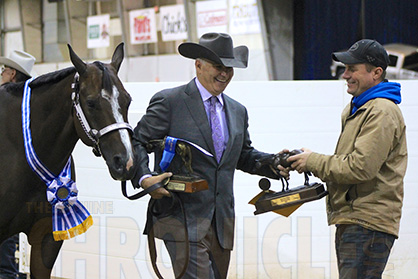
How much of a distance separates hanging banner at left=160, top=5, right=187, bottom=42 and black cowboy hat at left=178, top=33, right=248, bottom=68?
13.0 metres

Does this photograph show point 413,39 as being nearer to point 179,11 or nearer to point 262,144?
point 179,11

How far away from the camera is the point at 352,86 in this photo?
296cm

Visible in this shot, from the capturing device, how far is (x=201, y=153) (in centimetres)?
293

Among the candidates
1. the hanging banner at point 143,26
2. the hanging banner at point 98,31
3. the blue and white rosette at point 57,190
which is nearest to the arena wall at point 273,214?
the blue and white rosette at point 57,190

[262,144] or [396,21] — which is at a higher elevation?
[396,21]

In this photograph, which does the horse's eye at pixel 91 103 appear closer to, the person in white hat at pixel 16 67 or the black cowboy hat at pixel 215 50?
the black cowboy hat at pixel 215 50

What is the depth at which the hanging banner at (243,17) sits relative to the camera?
13570 millimetres

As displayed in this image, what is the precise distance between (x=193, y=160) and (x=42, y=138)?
842mm

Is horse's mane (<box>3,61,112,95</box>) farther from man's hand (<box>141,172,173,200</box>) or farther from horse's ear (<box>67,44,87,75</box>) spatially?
man's hand (<box>141,172,173,200</box>)

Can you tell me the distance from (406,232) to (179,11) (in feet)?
39.6

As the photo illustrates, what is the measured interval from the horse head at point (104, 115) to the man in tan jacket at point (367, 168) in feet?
2.80

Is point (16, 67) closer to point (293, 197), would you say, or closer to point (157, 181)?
point (157, 181)

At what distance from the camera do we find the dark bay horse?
9.84 feet

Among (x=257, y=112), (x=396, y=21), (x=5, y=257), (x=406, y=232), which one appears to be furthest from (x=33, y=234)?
(x=396, y=21)
